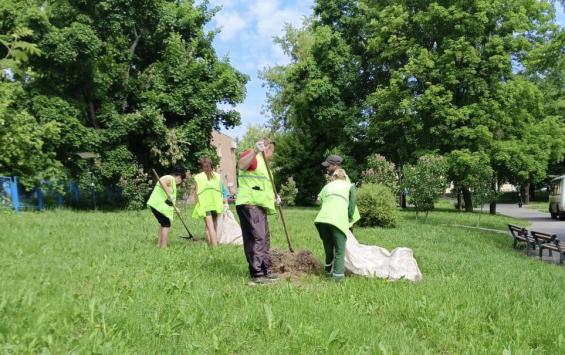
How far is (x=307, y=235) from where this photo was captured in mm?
13953

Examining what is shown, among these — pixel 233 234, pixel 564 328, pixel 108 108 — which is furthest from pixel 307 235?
pixel 108 108

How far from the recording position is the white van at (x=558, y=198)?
3170 centimetres

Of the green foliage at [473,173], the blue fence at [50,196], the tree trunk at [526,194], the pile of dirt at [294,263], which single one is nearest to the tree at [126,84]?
the blue fence at [50,196]

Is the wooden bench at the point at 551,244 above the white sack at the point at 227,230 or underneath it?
underneath

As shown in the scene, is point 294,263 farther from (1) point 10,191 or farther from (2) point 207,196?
(1) point 10,191

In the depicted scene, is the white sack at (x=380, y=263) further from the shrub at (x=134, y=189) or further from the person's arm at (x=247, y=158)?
the shrub at (x=134, y=189)

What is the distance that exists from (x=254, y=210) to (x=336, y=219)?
1125 mm

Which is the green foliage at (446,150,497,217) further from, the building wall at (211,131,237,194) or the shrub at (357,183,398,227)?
the building wall at (211,131,237,194)

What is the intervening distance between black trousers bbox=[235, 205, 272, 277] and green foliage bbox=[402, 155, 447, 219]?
55.1 ft

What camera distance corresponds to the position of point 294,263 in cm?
821

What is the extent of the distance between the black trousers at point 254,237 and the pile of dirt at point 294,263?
59 centimetres

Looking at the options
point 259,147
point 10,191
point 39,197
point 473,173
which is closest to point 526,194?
point 473,173

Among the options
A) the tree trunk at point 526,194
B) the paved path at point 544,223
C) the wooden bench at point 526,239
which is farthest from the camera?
the tree trunk at point 526,194

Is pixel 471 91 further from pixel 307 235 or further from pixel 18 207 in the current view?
pixel 18 207
